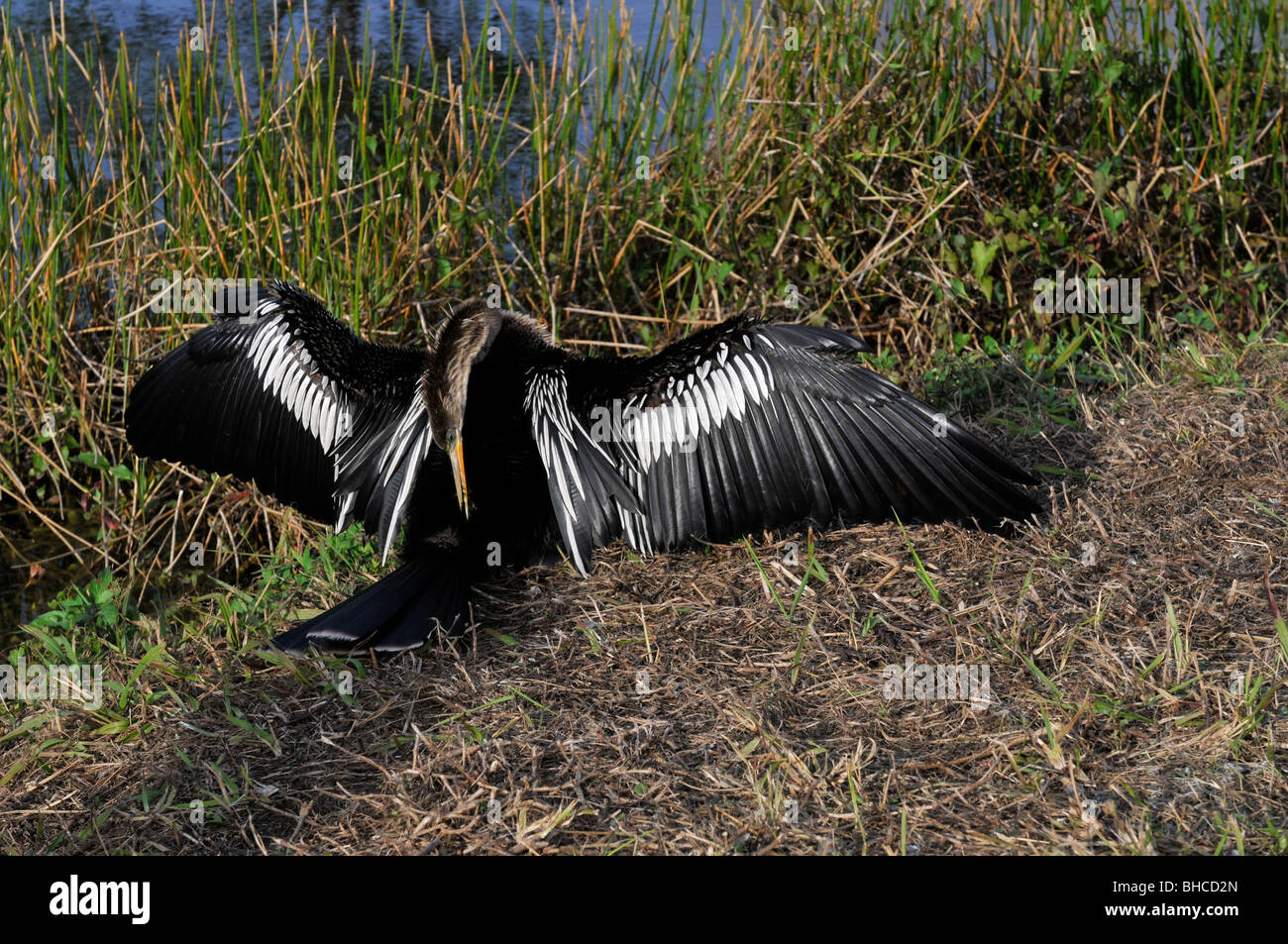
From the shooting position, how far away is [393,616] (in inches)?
108

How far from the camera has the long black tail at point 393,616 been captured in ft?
8.79

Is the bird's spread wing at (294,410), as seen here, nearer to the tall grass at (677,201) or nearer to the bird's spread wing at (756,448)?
the bird's spread wing at (756,448)

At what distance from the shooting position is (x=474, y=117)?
13.9 ft

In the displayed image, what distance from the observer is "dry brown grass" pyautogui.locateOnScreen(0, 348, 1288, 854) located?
2.11m

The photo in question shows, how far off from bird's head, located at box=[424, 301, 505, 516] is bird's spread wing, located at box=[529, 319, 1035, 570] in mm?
236

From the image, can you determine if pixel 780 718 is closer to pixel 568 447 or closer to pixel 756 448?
pixel 756 448

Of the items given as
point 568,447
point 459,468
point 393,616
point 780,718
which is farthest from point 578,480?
point 780,718

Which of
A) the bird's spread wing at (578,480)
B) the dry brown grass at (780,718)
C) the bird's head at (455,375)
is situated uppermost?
the bird's head at (455,375)

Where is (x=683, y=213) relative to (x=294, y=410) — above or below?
above

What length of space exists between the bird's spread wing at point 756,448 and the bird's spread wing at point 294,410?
1.44 ft

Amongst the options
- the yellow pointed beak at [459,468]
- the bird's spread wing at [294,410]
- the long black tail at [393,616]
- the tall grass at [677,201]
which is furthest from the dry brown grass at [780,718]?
the tall grass at [677,201]

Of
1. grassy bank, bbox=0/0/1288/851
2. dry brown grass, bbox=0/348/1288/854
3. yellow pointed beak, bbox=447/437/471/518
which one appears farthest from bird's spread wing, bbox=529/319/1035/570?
grassy bank, bbox=0/0/1288/851

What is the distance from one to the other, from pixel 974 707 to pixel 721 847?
66 cm

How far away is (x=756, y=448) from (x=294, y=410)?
4.39 feet
